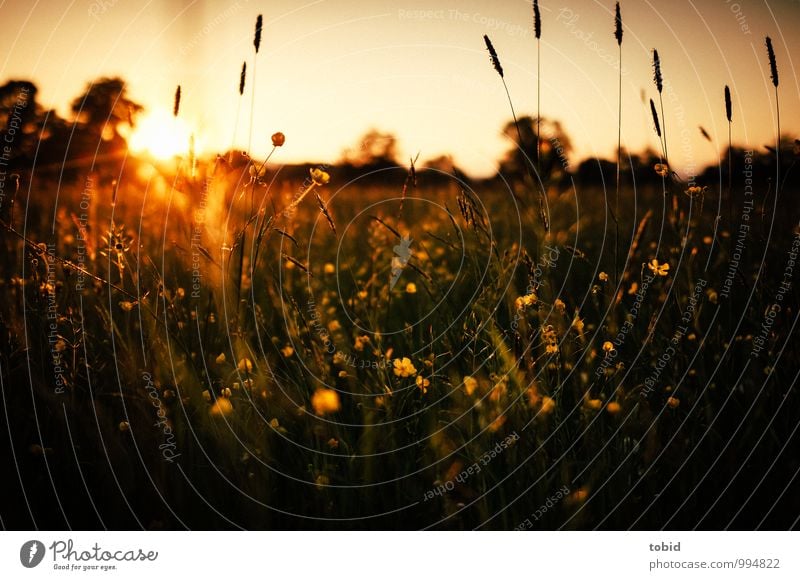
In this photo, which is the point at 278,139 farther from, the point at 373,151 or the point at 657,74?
the point at 657,74

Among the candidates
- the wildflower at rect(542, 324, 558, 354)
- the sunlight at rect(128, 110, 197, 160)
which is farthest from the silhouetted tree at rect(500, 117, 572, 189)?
the sunlight at rect(128, 110, 197, 160)

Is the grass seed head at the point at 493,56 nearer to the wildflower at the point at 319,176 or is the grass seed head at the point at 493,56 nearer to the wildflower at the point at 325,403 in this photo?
the wildflower at the point at 319,176

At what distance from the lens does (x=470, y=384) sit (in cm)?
146

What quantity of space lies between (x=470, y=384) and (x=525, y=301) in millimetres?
280

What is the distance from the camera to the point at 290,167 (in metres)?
1.74

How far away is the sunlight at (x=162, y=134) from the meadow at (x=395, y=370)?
4cm

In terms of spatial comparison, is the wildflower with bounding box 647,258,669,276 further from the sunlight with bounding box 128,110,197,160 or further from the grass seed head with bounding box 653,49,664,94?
the sunlight with bounding box 128,110,197,160

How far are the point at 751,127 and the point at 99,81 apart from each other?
2.03 meters

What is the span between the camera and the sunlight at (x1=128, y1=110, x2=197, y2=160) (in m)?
1.65

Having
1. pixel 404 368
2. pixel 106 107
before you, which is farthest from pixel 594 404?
pixel 106 107

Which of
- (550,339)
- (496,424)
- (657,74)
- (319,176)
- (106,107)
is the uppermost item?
(657,74)

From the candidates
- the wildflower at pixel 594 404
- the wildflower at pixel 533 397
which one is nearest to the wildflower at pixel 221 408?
the wildflower at pixel 533 397
